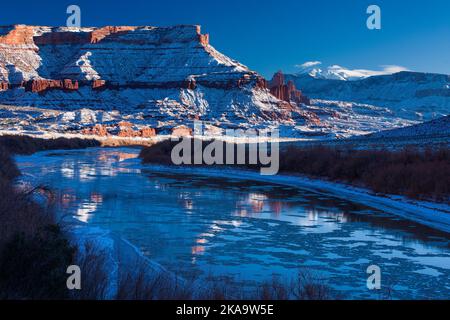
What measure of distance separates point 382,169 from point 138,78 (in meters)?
148

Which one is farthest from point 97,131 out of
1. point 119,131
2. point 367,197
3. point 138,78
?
point 138,78

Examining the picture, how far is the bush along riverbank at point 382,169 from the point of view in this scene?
21.5 m

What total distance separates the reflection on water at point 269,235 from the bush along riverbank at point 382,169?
2708 mm

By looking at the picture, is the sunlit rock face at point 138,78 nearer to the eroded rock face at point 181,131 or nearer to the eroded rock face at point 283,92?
the eroded rock face at point 181,131

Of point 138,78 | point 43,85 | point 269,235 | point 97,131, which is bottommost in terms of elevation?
point 269,235

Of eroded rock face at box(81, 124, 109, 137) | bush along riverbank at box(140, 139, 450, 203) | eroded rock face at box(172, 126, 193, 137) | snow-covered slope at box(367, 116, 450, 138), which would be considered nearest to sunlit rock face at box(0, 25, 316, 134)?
eroded rock face at box(172, 126, 193, 137)

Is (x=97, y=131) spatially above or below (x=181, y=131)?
below

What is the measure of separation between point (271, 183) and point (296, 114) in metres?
119

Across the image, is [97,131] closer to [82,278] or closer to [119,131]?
[119,131]

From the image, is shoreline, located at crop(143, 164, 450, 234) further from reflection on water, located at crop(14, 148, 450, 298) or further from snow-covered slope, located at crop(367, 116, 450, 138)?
snow-covered slope, located at crop(367, 116, 450, 138)

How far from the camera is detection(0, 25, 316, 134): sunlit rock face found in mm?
137500

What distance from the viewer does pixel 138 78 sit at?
6614 inches

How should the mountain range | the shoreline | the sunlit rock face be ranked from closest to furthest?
the shoreline, the mountain range, the sunlit rock face

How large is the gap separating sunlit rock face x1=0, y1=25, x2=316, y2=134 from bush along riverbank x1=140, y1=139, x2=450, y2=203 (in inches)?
2853
